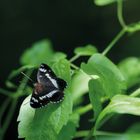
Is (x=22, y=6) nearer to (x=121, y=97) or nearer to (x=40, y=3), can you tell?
(x=40, y=3)

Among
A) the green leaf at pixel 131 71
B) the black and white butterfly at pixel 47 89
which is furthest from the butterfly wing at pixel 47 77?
the green leaf at pixel 131 71

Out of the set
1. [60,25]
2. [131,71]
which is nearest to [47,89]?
[131,71]

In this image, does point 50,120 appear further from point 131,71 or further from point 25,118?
point 131,71

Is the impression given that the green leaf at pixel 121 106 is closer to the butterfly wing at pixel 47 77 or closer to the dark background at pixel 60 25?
the butterfly wing at pixel 47 77

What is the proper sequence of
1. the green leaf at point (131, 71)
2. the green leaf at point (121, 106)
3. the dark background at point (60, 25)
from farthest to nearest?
the dark background at point (60, 25)
the green leaf at point (131, 71)
the green leaf at point (121, 106)

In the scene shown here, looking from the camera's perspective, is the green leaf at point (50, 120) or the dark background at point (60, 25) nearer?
the green leaf at point (50, 120)

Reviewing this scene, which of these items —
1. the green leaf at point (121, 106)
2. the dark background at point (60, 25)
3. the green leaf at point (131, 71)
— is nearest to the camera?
the green leaf at point (121, 106)

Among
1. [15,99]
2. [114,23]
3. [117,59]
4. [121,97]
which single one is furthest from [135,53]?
[121,97]

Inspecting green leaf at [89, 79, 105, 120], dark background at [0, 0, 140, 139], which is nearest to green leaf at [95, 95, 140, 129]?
green leaf at [89, 79, 105, 120]
